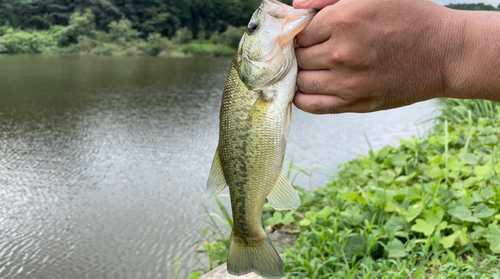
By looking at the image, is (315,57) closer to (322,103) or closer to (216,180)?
(322,103)

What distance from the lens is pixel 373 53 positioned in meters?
1.25

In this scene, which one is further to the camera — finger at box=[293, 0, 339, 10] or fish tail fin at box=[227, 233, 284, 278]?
fish tail fin at box=[227, 233, 284, 278]

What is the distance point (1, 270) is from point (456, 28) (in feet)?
13.2

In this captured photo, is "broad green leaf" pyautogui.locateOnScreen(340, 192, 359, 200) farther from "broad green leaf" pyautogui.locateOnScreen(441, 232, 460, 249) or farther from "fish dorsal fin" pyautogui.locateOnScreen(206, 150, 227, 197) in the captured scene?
"fish dorsal fin" pyautogui.locateOnScreen(206, 150, 227, 197)

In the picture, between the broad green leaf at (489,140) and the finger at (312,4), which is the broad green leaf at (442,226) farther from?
the broad green leaf at (489,140)

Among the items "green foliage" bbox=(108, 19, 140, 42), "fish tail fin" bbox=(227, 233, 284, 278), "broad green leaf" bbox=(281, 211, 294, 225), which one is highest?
"fish tail fin" bbox=(227, 233, 284, 278)

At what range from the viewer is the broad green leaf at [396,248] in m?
2.34

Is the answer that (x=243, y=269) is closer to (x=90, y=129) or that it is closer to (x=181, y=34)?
(x=90, y=129)

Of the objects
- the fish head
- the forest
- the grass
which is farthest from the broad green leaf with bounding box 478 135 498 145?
the fish head

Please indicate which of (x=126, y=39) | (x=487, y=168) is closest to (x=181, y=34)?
(x=126, y=39)

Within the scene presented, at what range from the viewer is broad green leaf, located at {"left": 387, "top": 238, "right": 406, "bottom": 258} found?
7.66 feet

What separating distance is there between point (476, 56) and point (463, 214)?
4.64 ft

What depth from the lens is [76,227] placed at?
4.18 meters

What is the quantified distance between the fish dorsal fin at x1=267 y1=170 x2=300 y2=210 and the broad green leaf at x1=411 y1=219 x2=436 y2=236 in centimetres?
132
